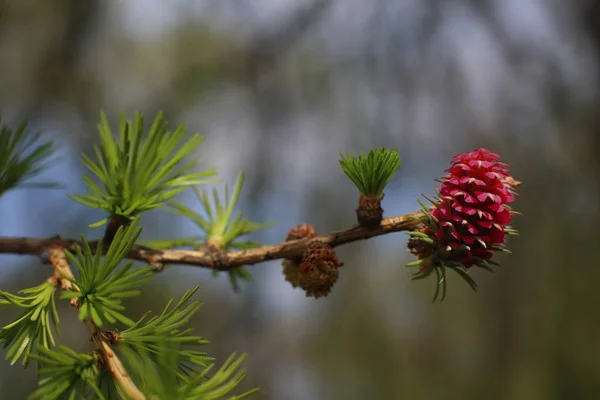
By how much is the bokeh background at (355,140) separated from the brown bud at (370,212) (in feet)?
2.49

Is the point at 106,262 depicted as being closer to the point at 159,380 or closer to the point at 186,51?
the point at 159,380

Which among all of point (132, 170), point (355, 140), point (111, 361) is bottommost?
point (111, 361)

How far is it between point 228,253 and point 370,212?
0.10m

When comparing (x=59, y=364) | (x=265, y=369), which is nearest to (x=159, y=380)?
(x=59, y=364)

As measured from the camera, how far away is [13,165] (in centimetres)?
33

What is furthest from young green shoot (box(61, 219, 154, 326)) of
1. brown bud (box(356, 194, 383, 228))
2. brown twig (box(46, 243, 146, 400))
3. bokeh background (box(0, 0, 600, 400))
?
bokeh background (box(0, 0, 600, 400))

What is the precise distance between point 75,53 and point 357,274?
2.70ft

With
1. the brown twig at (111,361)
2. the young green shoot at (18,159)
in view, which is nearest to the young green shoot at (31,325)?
the brown twig at (111,361)

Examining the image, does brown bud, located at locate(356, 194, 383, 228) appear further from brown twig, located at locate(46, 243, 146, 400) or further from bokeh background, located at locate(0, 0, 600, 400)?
bokeh background, located at locate(0, 0, 600, 400)

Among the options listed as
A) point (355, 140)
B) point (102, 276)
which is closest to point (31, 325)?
point (102, 276)

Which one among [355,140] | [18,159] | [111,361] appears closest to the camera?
[111,361]

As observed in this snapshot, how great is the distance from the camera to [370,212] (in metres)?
0.26

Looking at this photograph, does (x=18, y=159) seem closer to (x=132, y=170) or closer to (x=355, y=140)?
(x=132, y=170)

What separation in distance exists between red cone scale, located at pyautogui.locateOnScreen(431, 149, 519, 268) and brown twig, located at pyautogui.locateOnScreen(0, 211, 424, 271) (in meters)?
0.02
